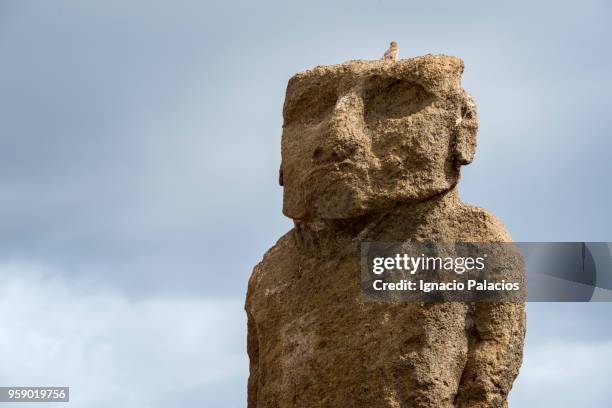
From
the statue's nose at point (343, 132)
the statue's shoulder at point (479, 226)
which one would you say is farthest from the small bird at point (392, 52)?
the statue's shoulder at point (479, 226)

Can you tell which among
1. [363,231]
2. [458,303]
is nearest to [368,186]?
[363,231]

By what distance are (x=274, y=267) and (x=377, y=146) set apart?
1.25 meters

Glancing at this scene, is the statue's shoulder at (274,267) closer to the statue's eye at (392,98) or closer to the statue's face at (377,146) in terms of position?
the statue's face at (377,146)

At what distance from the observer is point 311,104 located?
29.8ft

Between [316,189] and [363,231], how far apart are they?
390mm

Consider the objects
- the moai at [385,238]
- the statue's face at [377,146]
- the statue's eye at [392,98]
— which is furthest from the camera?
the statue's eye at [392,98]

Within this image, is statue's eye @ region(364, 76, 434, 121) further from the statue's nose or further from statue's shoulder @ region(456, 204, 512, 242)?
statue's shoulder @ region(456, 204, 512, 242)

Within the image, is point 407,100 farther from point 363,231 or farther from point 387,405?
point 387,405

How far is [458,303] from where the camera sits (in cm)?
840

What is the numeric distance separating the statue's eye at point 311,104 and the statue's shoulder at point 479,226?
1114mm

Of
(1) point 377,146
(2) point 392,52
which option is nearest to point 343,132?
(1) point 377,146

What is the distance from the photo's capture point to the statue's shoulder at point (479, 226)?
852cm

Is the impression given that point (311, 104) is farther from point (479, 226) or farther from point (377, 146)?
point (479, 226)

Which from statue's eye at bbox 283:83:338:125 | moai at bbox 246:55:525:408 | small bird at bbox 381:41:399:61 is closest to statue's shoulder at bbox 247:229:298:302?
moai at bbox 246:55:525:408
